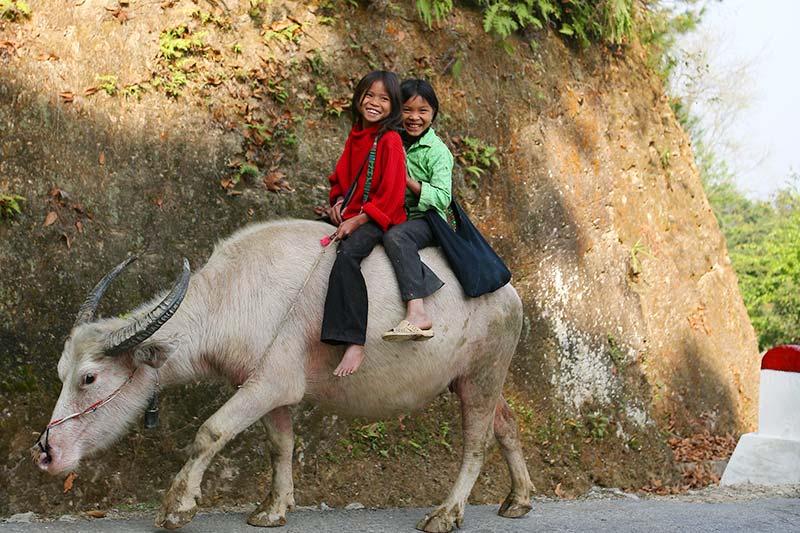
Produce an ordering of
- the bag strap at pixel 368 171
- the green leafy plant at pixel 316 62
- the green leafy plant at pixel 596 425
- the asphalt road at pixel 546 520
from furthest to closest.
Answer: the green leafy plant at pixel 596 425, the green leafy plant at pixel 316 62, the bag strap at pixel 368 171, the asphalt road at pixel 546 520

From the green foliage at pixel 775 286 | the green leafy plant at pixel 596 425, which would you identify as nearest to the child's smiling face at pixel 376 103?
the green leafy plant at pixel 596 425

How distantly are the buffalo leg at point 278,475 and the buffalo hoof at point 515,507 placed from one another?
4.95ft

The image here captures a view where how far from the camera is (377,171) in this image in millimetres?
5594

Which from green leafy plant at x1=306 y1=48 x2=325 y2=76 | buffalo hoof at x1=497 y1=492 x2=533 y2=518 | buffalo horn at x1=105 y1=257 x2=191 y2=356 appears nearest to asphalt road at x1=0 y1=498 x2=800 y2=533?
buffalo hoof at x1=497 y1=492 x2=533 y2=518

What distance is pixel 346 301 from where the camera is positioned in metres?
5.23

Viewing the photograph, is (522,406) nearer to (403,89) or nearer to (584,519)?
(584,519)

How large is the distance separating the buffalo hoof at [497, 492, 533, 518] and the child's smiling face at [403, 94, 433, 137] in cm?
261

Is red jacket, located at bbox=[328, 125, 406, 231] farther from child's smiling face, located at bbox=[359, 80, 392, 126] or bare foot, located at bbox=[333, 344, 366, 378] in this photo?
bare foot, located at bbox=[333, 344, 366, 378]

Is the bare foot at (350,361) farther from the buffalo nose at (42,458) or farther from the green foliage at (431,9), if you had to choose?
the green foliage at (431,9)

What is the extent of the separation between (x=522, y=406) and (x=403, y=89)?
11.2 ft

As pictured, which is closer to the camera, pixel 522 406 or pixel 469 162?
pixel 522 406

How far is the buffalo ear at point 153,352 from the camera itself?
16.4 ft

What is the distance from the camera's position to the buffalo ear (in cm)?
500

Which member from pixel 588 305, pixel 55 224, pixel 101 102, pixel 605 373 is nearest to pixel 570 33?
pixel 588 305
